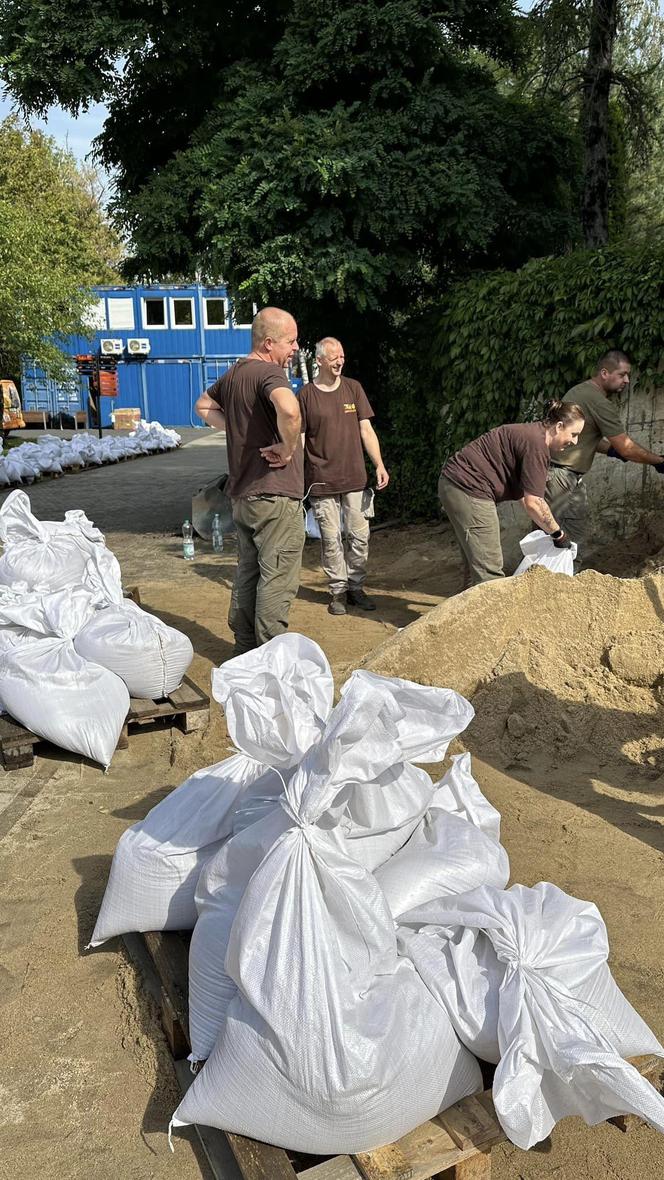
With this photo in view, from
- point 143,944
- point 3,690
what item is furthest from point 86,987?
point 3,690

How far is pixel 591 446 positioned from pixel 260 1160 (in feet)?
17.4

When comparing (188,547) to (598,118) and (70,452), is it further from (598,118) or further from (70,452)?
(70,452)

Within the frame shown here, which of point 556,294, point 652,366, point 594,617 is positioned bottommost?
point 594,617

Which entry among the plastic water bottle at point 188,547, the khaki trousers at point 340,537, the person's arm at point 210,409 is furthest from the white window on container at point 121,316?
the person's arm at point 210,409

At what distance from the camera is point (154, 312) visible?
1204 inches

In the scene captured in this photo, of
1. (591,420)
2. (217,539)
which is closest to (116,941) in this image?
(591,420)

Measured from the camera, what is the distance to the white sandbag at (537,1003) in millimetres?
1757

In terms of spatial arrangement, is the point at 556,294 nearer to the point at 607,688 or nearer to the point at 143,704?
the point at 607,688

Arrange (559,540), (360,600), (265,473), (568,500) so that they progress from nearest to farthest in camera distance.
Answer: (265,473) → (559,540) → (568,500) → (360,600)

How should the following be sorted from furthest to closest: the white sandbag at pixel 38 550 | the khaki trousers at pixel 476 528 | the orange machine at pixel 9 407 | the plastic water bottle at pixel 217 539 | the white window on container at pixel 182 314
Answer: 1. the white window on container at pixel 182 314
2. the orange machine at pixel 9 407
3. the plastic water bottle at pixel 217 539
4. the khaki trousers at pixel 476 528
5. the white sandbag at pixel 38 550

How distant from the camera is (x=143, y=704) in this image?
4.46m

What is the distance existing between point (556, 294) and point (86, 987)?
6257mm

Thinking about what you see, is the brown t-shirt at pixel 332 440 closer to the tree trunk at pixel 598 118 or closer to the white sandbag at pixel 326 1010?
the tree trunk at pixel 598 118

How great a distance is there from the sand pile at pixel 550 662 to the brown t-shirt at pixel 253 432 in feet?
3.46
